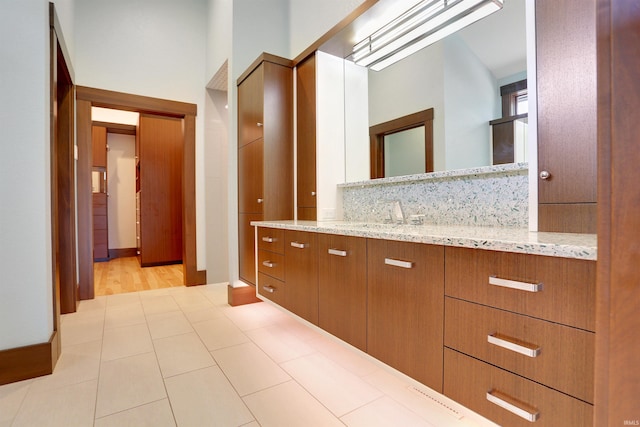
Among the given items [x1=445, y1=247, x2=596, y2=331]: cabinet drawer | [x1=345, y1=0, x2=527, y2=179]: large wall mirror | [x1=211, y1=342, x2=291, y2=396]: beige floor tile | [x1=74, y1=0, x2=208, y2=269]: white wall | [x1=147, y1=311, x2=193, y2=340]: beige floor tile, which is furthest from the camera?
[x1=74, y1=0, x2=208, y2=269]: white wall

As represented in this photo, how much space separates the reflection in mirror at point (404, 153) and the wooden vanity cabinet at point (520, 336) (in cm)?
95

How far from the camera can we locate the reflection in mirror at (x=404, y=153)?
1796mm

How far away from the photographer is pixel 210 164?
372 centimetres

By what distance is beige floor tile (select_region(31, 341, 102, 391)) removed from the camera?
1.61 metres

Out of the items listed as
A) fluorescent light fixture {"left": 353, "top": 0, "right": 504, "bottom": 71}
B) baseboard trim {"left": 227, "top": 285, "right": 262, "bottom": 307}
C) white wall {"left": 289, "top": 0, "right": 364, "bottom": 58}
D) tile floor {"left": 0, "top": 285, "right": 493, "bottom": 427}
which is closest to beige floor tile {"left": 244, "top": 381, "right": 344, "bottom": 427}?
tile floor {"left": 0, "top": 285, "right": 493, "bottom": 427}

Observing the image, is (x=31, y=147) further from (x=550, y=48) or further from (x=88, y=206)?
(x=550, y=48)

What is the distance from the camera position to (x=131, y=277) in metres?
4.09

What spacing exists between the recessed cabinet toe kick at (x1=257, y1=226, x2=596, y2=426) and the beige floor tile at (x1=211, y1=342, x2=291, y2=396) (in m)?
0.50

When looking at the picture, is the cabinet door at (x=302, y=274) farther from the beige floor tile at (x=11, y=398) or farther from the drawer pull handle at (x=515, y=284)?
the beige floor tile at (x=11, y=398)

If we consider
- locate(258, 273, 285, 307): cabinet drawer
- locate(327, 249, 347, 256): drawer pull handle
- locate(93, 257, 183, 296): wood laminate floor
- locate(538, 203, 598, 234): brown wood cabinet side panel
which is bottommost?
locate(93, 257, 183, 296): wood laminate floor

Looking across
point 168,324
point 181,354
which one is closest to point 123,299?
point 168,324

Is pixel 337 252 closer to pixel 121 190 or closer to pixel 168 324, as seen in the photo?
pixel 168 324

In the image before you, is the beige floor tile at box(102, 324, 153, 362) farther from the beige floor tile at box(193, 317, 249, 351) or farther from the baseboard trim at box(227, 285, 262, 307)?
the baseboard trim at box(227, 285, 262, 307)

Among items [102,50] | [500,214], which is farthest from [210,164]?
[500,214]
